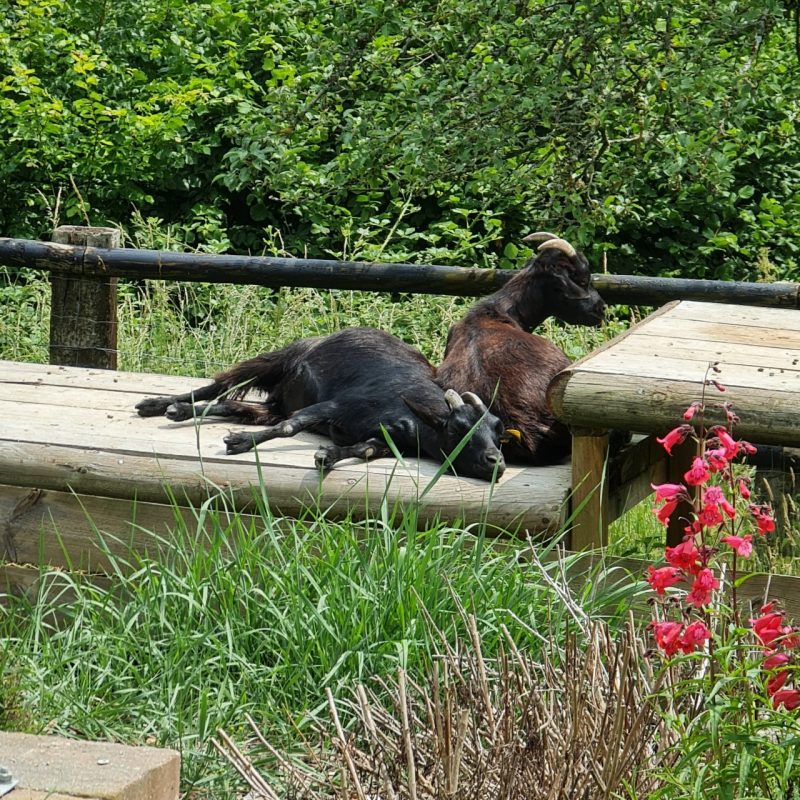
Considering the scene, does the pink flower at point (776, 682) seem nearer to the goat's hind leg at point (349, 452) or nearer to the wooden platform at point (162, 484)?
the wooden platform at point (162, 484)

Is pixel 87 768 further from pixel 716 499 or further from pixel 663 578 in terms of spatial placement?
pixel 716 499

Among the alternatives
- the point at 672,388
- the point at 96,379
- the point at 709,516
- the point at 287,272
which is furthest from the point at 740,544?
the point at 287,272

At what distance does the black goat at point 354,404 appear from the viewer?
15.3 feet

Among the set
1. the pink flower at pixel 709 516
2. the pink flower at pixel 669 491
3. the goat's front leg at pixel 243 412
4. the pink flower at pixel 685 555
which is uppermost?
the pink flower at pixel 669 491

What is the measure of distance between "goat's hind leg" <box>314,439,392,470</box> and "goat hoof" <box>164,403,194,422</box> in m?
0.65

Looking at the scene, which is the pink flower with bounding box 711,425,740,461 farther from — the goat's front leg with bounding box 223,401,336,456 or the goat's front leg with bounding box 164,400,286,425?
the goat's front leg with bounding box 164,400,286,425

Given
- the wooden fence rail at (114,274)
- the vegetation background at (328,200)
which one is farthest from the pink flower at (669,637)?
the wooden fence rail at (114,274)

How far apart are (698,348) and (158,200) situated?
10.2 m

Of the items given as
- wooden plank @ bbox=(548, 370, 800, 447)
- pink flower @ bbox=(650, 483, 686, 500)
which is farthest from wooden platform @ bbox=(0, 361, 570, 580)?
pink flower @ bbox=(650, 483, 686, 500)

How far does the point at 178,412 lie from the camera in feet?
17.1

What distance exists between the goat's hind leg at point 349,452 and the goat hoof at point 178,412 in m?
0.65

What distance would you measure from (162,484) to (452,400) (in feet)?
3.54

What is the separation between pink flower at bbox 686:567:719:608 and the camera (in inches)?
91.7

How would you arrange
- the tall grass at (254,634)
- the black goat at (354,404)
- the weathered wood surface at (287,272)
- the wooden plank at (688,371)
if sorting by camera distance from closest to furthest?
the tall grass at (254,634)
the wooden plank at (688,371)
the black goat at (354,404)
the weathered wood surface at (287,272)
